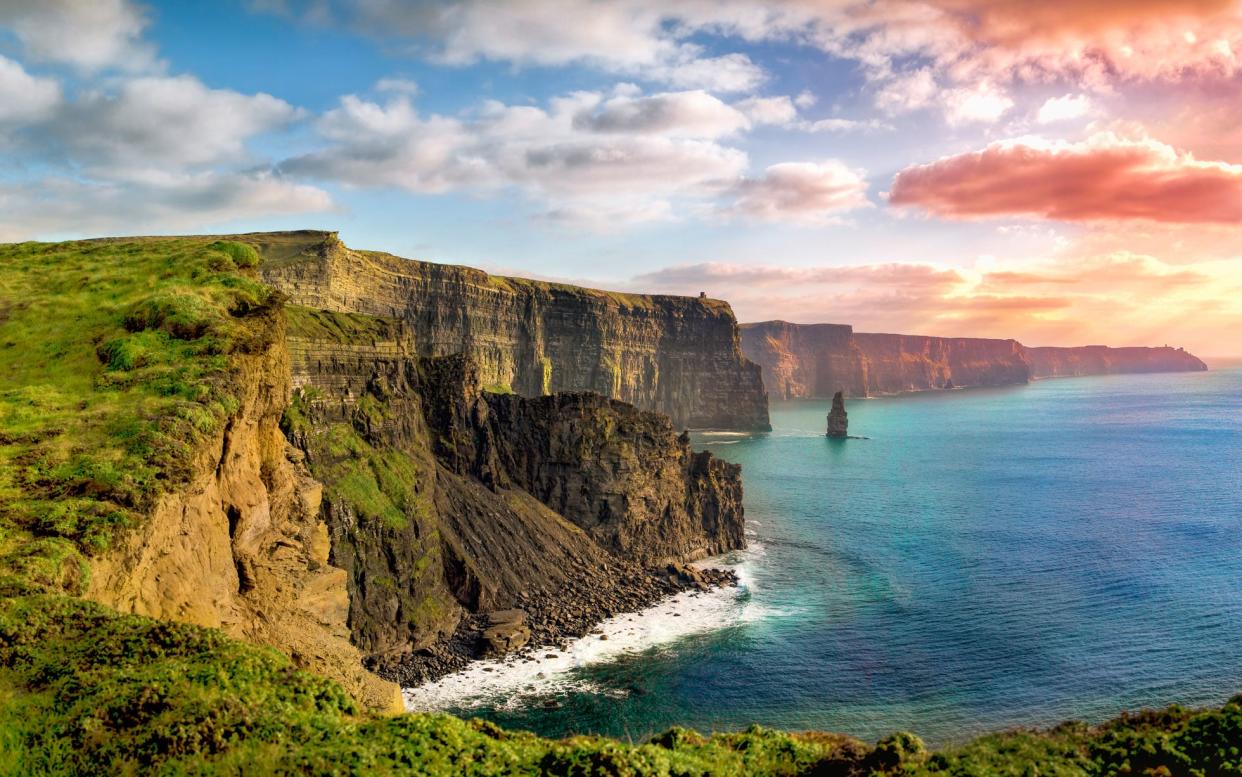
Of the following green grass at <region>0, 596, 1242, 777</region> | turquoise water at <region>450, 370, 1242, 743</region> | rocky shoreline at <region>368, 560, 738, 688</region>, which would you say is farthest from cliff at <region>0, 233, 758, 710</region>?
turquoise water at <region>450, 370, 1242, 743</region>

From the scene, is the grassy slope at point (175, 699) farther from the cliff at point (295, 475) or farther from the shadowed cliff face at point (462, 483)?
the shadowed cliff face at point (462, 483)

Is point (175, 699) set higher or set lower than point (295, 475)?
lower

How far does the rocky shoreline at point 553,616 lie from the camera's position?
65500 mm

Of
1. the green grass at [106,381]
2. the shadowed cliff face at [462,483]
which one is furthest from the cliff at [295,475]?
the shadowed cliff face at [462,483]

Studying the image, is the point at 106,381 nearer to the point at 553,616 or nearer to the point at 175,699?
the point at 175,699

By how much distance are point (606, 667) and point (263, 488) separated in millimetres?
37609

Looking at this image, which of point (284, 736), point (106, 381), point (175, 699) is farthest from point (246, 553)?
point (284, 736)

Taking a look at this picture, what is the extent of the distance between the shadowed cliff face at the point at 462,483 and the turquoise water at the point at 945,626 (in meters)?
13.3

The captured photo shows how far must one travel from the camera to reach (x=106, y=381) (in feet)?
111

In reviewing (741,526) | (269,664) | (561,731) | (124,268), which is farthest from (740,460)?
(269,664)

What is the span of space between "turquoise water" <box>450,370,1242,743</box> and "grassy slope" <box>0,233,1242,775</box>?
3012 centimetres

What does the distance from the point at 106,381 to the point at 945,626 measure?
7287cm

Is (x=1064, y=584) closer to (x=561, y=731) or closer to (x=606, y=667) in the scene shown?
(x=606, y=667)

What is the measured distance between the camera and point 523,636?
71.2 metres
